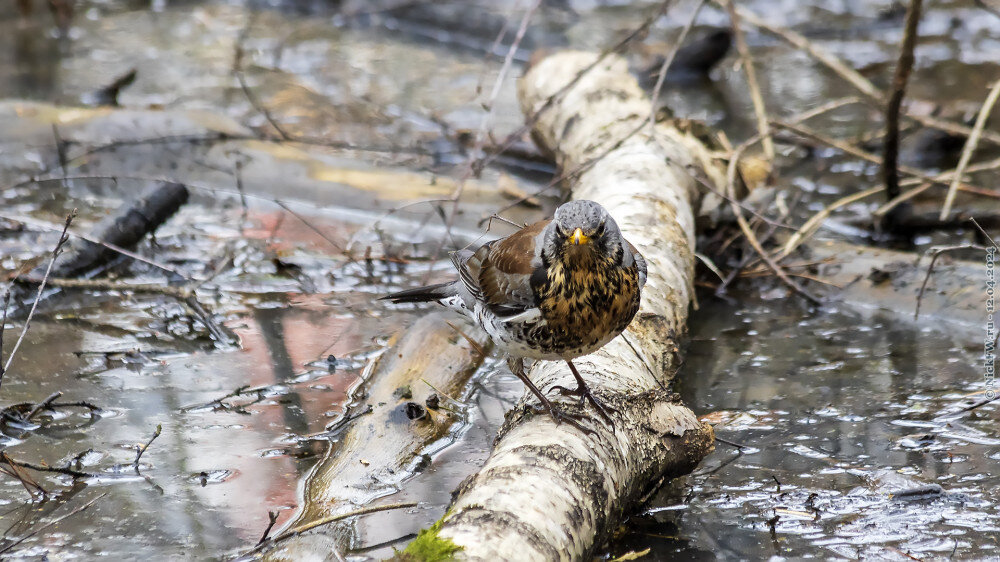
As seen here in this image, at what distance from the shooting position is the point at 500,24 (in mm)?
12055

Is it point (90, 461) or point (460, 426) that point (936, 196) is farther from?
point (90, 461)

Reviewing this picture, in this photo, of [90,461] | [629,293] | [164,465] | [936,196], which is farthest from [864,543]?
[936,196]

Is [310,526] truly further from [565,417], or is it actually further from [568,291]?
[568,291]

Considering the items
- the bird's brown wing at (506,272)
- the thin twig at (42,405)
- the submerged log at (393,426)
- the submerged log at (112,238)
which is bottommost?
the submerged log at (112,238)

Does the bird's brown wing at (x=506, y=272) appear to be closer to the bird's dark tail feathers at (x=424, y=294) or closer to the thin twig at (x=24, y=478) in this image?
the bird's dark tail feathers at (x=424, y=294)

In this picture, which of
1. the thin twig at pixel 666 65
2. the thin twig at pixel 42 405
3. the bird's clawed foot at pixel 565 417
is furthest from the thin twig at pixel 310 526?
the thin twig at pixel 666 65

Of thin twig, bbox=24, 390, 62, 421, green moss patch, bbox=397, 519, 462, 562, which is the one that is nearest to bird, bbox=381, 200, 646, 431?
green moss patch, bbox=397, 519, 462, 562

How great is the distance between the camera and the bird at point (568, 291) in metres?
3.46

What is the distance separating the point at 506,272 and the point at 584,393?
52cm

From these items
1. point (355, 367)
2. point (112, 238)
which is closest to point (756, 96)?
point (355, 367)

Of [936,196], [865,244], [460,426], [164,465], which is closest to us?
[164,465]

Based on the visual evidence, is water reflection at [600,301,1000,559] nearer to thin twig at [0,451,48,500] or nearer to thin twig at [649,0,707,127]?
thin twig at [649,0,707,127]

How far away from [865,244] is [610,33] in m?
6.49

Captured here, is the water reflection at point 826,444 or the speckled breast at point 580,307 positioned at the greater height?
the speckled breast at point 580,307
